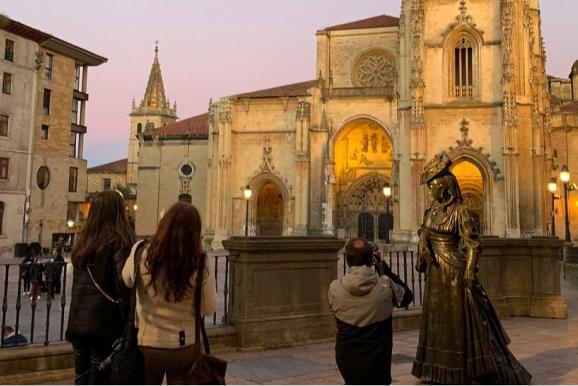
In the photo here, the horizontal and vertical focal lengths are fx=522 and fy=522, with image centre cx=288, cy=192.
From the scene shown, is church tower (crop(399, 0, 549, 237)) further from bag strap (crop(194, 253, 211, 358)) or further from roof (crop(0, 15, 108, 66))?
bag strap (crop(194, 253, 211, 358))

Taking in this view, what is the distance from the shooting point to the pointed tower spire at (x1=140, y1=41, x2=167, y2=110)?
9000 cm

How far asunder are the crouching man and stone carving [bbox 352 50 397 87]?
38984 millimetres

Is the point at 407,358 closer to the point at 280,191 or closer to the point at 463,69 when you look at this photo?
the point at 463,69

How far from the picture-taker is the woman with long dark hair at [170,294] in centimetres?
313

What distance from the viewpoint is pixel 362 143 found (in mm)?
39219

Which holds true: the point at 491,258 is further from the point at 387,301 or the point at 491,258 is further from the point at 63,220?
the point at 63,220

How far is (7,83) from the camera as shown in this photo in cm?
3366

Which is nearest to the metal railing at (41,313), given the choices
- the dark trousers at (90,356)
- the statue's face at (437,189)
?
the dark trousers at (90,356)

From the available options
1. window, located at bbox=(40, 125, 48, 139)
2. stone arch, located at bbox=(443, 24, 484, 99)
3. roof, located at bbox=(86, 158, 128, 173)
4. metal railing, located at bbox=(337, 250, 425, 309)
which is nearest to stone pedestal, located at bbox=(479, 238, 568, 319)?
metal railing, located at bbox=(337, 250, 425, 309)

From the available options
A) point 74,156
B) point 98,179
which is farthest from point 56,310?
point 98,179

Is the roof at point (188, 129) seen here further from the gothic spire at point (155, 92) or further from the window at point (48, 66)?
the gothic spire at point (155, 92)

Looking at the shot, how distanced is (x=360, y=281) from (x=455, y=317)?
171 cm

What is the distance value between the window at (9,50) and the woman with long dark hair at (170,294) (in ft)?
119

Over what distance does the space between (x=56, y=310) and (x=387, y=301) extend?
8525mm
